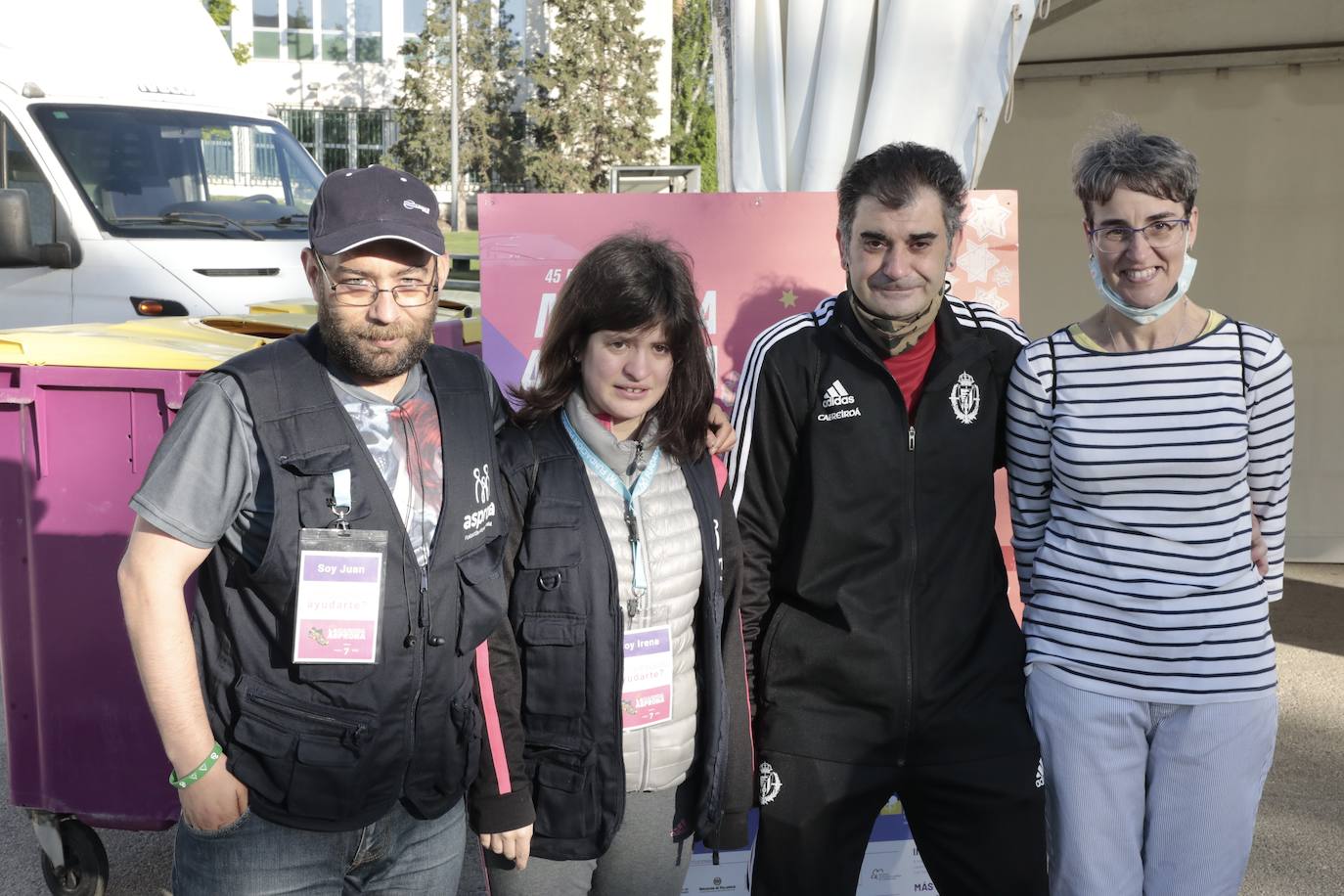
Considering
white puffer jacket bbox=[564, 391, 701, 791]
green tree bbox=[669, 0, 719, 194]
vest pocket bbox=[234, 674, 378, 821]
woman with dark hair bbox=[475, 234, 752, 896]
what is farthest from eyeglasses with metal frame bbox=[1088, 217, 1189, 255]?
green tree bbox=[669, 0, 719, 194]

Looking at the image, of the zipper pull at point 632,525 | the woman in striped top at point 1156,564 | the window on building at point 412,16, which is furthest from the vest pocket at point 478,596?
the window on building at point 412,16

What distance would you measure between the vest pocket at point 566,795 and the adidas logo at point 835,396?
30.9 inches

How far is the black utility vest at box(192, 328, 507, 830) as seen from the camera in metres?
1.77

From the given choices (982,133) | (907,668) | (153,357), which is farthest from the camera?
(982,133)

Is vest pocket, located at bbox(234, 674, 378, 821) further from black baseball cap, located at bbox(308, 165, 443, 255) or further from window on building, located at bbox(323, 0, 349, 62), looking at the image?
window on building, located at bbox(323, 0, 349, 62)

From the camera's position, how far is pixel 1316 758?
418 centimetres

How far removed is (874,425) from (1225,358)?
0.64 metres

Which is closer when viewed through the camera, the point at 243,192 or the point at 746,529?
the point at 746,529

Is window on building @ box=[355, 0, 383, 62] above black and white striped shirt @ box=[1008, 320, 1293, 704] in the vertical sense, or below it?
above

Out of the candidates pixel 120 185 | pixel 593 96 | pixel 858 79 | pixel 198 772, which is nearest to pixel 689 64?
pixel 593 96

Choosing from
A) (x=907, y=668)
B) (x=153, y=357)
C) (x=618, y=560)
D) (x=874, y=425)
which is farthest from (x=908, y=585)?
(x=153, y=357)

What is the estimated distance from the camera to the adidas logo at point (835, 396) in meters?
2.24

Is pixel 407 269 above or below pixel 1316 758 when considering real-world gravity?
above

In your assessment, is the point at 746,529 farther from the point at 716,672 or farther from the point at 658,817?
the point at 658,817
